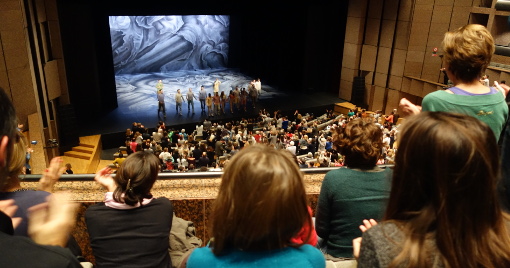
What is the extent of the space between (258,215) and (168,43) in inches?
916

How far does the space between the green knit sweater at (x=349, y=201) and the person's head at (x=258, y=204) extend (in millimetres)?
876

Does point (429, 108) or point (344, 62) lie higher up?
point (429, 108)

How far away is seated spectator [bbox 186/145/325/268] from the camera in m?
1.29

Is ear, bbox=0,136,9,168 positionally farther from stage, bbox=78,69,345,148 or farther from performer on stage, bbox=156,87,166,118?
performer on stage, bbox=156,87,166,118

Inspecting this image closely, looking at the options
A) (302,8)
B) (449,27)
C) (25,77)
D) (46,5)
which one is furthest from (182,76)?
(449,27)

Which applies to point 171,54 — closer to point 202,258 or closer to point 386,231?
point 202,258

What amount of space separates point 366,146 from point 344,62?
1808 centimetres

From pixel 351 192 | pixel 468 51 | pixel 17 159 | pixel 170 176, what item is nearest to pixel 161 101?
pixel 170 176

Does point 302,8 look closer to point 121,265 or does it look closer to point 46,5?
point 46,5

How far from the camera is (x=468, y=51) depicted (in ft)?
6.38

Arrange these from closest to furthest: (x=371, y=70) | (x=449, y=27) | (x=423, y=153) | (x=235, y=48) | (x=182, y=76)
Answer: (x=423, y=153)
(x=449, y=27)
(x=371, y=70)
(x=182, y=76)
(x=235, y=48)

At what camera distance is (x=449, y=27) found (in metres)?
16.7

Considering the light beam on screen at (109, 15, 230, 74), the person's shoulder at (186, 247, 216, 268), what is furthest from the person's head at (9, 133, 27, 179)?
the light beam on screen at (109, 15, 230, 74)

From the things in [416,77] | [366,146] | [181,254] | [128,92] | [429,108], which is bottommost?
[128,92]
